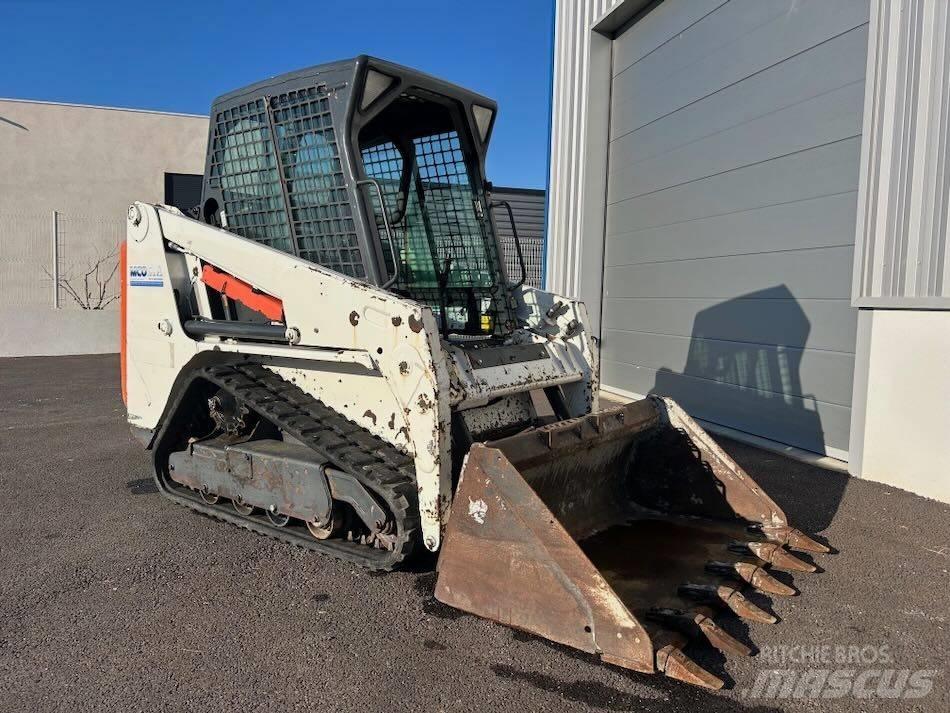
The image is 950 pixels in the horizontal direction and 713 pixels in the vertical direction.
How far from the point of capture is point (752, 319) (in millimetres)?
7594

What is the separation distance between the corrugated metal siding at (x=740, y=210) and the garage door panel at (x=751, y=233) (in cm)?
2

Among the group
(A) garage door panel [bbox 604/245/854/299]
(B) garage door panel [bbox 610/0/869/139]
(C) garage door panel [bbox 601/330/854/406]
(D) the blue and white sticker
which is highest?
(B) garage door panel [bbox 610/0/869/139]

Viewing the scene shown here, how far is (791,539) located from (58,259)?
19.1 m

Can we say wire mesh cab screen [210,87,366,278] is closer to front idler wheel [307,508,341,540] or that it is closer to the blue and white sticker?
the blue and white sticker

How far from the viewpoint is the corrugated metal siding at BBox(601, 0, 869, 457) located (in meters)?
6.59

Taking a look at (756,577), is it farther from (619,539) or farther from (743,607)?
(619,539)

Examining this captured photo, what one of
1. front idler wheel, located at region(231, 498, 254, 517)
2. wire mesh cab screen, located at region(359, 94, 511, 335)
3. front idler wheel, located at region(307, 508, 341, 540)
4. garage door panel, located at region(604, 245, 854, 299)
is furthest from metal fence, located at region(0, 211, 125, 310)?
front idler wheel, located at region(307, 508, 341, 540)

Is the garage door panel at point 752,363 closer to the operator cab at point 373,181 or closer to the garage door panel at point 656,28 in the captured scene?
the operator cab at point 373,181

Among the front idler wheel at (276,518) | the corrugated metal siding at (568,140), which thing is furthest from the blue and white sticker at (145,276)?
the corrugated metal siding at (568,140)

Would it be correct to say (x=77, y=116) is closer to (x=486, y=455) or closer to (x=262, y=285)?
(x=262, y=285)

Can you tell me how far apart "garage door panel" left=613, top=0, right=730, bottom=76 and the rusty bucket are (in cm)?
603

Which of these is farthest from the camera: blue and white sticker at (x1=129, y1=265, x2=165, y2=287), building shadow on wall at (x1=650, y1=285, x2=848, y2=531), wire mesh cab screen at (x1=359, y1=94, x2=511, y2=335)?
building shadow on wall at (x1=650, y1=285, x2=848, y2=531)

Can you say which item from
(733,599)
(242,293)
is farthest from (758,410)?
(242,293)

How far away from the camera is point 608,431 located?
13.4ft
